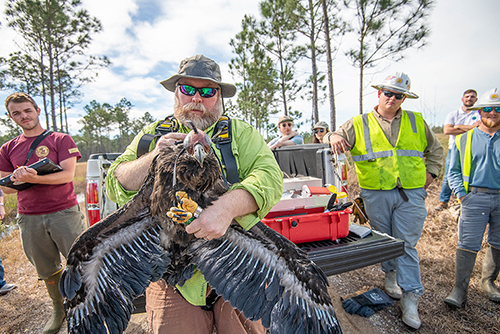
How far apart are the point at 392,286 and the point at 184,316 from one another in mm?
3325

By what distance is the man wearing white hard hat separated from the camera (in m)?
3.36

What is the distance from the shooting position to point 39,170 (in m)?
3.09

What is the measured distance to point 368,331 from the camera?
2.96 metres

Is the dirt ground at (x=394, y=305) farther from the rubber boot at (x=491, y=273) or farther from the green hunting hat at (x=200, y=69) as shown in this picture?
the green hunting hat at (x=200, y=69)

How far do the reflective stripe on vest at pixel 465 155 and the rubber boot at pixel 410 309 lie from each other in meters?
1.75

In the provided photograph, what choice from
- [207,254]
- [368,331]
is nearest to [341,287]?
[368,331]

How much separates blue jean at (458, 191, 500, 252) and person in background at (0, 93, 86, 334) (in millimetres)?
5332

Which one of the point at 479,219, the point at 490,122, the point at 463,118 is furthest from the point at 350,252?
the point at 463,118

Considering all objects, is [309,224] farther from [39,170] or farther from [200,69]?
[39,170]

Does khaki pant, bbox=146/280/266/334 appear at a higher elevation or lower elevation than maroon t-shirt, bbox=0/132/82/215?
lower

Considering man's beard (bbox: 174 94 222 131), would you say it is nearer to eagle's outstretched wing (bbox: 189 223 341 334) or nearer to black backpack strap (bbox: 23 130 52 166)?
eagle's outstretched wing (bbox: 189 223 341 334)

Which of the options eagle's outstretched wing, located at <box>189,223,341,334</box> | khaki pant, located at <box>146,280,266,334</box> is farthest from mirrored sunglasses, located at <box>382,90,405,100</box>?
khaki pant, located at <box>146,280,266,334</box>

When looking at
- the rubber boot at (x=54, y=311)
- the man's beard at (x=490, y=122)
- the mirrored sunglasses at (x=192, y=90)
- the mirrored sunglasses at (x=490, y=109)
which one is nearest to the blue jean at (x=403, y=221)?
the man's beard at (x=490, y=122)

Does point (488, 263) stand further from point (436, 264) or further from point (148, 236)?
point (148, 236)
